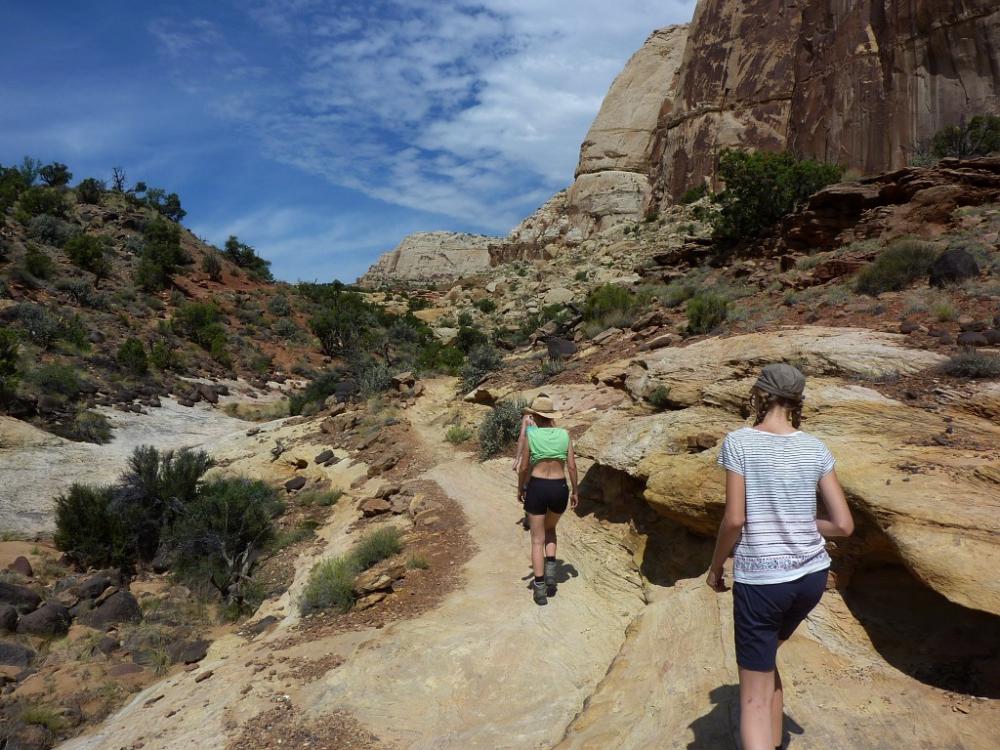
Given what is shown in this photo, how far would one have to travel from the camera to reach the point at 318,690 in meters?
4.55

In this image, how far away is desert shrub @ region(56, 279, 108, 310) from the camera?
2512 centimetres

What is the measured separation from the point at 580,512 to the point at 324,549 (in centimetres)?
395

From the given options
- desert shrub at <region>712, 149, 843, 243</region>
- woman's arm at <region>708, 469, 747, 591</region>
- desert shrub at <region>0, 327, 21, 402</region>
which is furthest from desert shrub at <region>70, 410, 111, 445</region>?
desert shrub at <region>712, 149, 843, 243</region>

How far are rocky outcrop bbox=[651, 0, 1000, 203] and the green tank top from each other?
26.4 meters

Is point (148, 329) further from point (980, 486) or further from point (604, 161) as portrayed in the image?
point (604, 161)

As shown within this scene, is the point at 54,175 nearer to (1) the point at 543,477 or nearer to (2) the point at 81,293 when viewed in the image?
(2) the point at 81,293

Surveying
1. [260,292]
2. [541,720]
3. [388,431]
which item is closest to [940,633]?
[541,720]

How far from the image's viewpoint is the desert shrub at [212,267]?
3544 cm

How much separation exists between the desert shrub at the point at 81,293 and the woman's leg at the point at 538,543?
27199mm

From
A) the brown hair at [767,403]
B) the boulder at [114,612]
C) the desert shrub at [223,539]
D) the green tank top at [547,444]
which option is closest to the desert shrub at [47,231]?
the desert shrub at [223,539]

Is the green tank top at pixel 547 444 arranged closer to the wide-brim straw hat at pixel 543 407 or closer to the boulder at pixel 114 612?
the wide-brim straw hat at pixel 543 407

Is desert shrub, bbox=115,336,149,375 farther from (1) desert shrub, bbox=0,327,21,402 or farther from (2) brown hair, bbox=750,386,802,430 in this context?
(2) brown hair, bbox=750,386,802,430

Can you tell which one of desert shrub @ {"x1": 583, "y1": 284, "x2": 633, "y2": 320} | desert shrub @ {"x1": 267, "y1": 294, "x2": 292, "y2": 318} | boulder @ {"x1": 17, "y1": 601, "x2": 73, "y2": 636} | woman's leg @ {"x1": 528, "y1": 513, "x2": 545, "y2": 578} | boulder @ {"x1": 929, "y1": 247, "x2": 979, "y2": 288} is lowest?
boulder @ {"x1": 17, "y1": 601, "x2": 73, "y2": 636}

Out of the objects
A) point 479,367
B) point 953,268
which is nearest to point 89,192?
point 479,367
